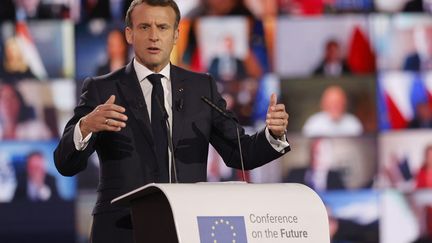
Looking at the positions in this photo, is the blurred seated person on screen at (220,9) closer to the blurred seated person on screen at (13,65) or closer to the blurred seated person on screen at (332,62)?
the blurred seated person on screen at (332,62)

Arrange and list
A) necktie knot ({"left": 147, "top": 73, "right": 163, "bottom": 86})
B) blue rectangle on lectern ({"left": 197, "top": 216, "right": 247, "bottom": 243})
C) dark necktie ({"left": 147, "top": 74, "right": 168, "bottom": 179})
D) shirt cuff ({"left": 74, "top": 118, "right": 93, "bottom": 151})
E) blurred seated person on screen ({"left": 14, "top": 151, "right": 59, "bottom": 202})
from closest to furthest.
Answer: blue rectangle on lectern ({"left": 197, "top": 216, "right": 247, "bottom": 243})
shirt cuff ({"left": 74, "top": 118, "right": 93, "bottom": 151})
dark necktie ({"left": 147, "top": 74, "right": 168, "bottom": 179})
necktie knot ({"left": 147, "top": 73, "right": 163, "bottom": 86})
blurred seated person on screen ({"left": 14, "top": 151, "right": 59, "bottom": 202})

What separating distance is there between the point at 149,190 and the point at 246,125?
10.9 feet

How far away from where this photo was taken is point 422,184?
6078mm

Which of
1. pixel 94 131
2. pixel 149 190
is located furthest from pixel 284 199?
pixel 94 131

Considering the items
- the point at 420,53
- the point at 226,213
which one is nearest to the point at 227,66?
the point at 420,53

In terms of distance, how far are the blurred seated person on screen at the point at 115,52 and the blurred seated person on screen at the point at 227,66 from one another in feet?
1.77

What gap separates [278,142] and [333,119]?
115 inches

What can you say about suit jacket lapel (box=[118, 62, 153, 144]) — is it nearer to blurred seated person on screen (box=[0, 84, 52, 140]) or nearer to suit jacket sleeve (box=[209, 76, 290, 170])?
suit jacket sleeve (box=[209, 76, 290, 170])

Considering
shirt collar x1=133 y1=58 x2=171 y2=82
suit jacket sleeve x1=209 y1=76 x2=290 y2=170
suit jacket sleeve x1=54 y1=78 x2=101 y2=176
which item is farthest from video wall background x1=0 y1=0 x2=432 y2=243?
suit jacket sleeve x1=54 y1=78 x2=101 y2=176

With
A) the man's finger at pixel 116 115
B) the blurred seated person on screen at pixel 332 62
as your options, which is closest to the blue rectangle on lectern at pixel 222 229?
the man's finger at pixel 116 115

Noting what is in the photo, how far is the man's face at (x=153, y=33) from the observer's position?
128 inches

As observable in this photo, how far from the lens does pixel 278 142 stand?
3188 millimetres

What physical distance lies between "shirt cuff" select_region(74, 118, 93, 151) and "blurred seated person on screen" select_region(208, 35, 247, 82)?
305 centimetres

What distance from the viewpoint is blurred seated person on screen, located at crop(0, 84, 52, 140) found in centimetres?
604
